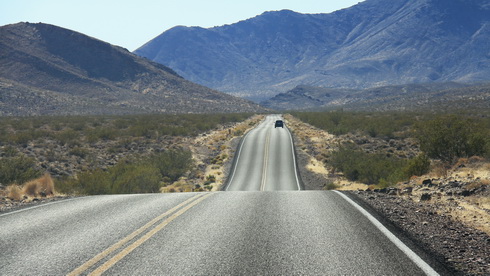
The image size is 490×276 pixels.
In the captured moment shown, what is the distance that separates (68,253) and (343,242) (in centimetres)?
421

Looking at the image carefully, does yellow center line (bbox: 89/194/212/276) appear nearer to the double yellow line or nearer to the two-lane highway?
the double yellow line

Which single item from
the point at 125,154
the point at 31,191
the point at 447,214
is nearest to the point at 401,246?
the point at 447,214

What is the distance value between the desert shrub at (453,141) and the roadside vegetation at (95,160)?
1685 cm

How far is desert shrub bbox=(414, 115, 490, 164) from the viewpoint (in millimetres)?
20344

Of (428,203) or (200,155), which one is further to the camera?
(200,155)

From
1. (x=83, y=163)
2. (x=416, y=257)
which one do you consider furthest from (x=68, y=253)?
(x=83, y=163)

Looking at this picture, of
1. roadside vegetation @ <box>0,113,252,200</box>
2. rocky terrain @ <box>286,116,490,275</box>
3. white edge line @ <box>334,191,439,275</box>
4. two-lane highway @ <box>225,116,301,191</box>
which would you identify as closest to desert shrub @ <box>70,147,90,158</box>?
roadside vegetation @ <box>0,113,252,200</box>

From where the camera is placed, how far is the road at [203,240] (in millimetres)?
5250

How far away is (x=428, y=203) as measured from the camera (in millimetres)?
10133

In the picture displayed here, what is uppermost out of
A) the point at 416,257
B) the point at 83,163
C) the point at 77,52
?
the point at 77,52

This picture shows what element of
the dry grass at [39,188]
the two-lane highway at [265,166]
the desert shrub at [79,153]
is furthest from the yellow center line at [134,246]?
the desert shrub at [79,153]

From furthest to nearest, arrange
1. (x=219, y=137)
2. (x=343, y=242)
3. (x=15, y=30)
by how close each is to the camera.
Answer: (x=15, y=30) < (x=219, y=137) < (x=343, y=242)

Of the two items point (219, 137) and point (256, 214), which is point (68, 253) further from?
point (219, 137)

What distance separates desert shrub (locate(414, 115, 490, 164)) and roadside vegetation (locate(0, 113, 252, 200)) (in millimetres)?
16854
